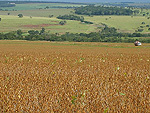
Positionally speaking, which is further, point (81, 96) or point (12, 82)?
point (12, 82)

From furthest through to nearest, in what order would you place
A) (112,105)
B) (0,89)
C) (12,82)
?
(12,82) → (0,89) → (112,105)

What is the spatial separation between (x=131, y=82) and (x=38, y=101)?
432cm

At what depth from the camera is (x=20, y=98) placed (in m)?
7.61

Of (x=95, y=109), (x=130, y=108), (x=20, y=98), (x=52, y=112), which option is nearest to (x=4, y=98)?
(x=20, y=98)

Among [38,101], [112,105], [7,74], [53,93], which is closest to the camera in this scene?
[112,105]

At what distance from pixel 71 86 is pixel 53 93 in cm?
104

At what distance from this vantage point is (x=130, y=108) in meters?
6.71

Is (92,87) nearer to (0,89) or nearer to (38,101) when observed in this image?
(38,101)

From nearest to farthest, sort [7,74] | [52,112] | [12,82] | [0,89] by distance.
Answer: [52,112], [0,89], [12,82], [7,74]

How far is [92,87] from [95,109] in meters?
2.35

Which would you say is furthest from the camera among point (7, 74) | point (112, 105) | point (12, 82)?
point (7, 74)

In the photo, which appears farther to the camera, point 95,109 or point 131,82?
point 131,82

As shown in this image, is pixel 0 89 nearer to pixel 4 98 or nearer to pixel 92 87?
pixel 4 98

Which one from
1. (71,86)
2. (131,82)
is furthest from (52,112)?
(131,82)
